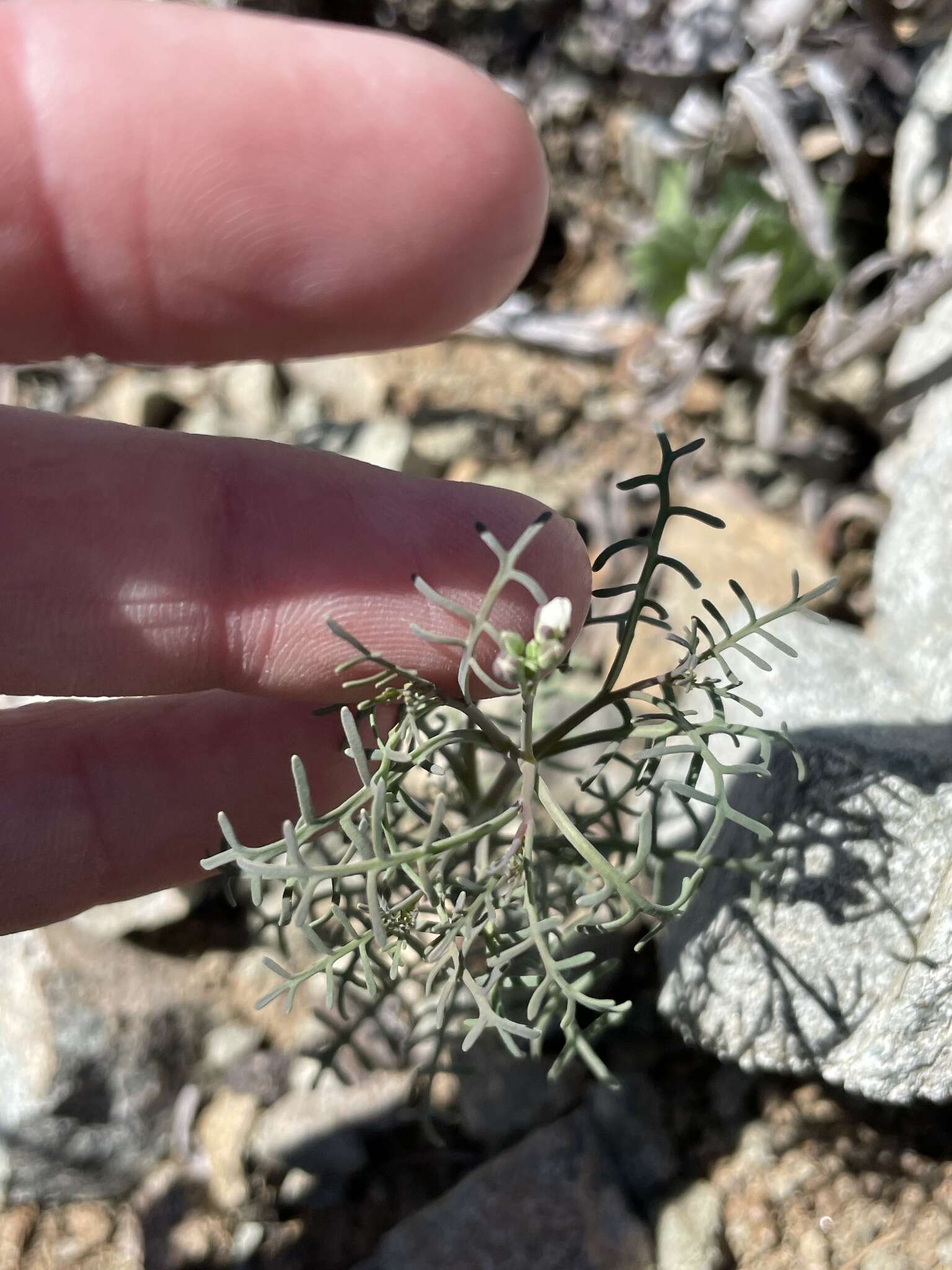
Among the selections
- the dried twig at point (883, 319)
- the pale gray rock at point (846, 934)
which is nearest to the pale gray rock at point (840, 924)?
the pale gray rock at point (846, 934)

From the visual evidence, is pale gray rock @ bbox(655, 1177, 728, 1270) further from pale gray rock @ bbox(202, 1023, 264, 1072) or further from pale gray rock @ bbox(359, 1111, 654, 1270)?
pale gray rock @ bbox(202, 1023, 264, 1072)

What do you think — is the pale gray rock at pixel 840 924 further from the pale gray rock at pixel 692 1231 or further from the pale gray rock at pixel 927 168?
the pale gray rock at pixel 927 168

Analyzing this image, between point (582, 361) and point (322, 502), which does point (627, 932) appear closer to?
point (322, 502)

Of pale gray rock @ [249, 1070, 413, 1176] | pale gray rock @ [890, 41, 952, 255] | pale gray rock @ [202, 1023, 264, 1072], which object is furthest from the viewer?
pale gray rock @ [890, 41, 952, 255]

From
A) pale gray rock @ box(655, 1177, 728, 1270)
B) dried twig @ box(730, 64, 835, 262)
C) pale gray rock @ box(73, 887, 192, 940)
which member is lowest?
pale gray rock @ box(73, 887, 192, 940)

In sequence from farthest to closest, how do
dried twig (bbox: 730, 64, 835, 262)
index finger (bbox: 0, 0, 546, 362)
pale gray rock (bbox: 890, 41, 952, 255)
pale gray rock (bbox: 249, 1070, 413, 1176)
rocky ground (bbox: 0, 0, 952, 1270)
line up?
1. dried twig (bbox: 730, 64, 835, 262)
2. pale gray rock (bbox: 890, 41, 952, 255)
3. pale gray rock (bbox: 249, 1070, 413, 1176)
4. rocky ground (bbox: 0, 0, 952, 1270)
5. index finger (bbox: 0, 0, 546, 362)

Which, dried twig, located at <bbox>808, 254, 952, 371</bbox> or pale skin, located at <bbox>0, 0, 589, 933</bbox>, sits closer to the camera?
pale skin, located at <bbox>0, 0, 589, 933</bbox>

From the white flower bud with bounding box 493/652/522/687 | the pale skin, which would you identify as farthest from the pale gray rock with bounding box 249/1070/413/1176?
the white flower bud with bounding box 493/652/522/687
